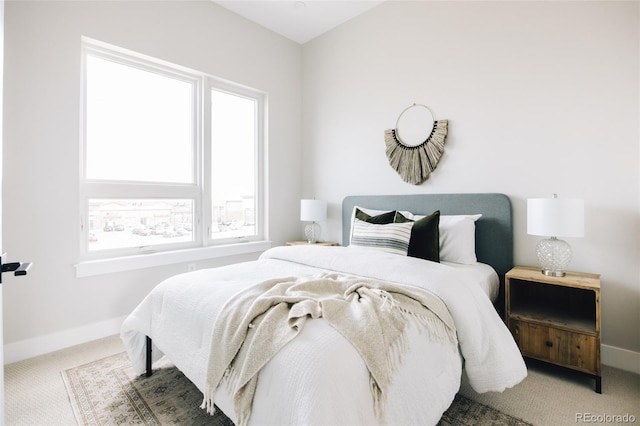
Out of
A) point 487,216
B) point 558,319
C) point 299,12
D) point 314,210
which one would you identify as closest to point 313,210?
point 314,210

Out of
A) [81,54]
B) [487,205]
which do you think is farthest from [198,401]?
[81,54]

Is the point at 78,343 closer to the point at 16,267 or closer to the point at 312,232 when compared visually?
the point at 16,267

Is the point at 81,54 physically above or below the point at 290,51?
below

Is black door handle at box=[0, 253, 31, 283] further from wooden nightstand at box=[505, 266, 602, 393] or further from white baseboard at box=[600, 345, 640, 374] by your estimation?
white baseboard at box=[600, 345, 640, 374]

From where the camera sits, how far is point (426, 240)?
237cm

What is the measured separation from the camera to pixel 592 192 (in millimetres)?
2244

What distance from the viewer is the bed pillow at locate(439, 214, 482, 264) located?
2492 mm

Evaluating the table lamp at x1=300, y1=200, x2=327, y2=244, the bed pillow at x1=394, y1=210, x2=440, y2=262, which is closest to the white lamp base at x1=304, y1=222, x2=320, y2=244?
the table lamp at x1=300, y1=200, x2=327, y2=244

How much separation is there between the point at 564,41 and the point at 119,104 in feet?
11.7

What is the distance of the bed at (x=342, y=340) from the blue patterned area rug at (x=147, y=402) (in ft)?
0.50

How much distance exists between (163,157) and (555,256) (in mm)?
3333

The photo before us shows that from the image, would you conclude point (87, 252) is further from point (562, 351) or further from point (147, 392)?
point (562, 351)

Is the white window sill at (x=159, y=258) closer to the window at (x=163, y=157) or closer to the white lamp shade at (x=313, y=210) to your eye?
the window at (x=163, y=157)

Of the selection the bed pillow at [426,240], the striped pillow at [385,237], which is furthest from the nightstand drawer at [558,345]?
the striped pillow at [385,237]
